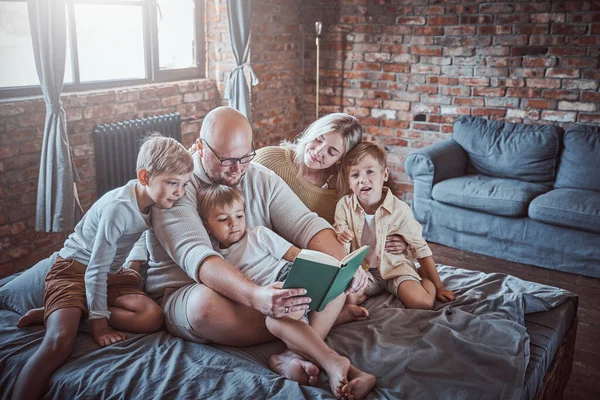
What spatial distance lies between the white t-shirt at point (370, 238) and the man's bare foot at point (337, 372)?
2.28ft

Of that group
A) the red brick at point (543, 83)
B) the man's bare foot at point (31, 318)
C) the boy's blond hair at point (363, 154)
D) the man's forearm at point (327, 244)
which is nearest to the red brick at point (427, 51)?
the red brick at point (543, 83)

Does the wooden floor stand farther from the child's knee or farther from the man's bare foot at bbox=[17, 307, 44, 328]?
the man's bare foot at bbox=[17, 307, 44, 328]

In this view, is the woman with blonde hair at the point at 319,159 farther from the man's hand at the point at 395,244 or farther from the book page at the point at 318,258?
the book page at the point at 318,258

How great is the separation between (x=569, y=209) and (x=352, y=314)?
2282 mm

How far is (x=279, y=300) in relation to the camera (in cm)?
171

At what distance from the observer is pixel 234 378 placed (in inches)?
67.1

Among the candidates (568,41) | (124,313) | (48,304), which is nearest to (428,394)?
(124,313)

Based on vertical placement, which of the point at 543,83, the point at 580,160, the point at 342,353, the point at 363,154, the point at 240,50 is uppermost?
the point at 240,50

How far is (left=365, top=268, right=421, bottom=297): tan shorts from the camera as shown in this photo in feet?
7.59

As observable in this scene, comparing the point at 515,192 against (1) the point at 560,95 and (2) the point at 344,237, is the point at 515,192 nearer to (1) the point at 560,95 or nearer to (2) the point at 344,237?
(1) the point at 560,95

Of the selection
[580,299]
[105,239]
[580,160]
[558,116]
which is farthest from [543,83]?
[105,239]

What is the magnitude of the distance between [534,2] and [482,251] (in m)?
1.98

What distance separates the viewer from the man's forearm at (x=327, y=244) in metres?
2.19

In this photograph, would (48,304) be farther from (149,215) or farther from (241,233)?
(241,233)
